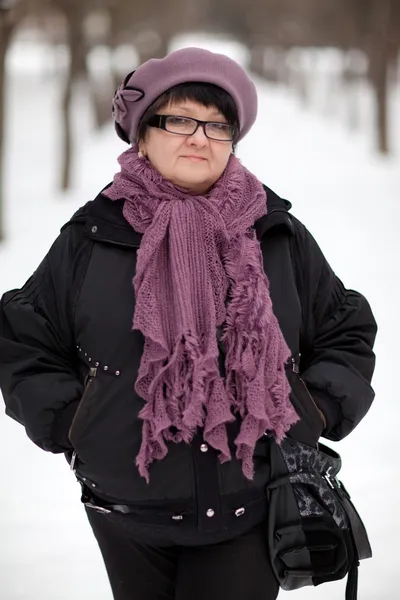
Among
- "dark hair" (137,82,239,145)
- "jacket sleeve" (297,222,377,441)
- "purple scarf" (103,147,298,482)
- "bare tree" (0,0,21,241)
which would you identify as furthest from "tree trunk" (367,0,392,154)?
"purple scarf" (103,147,298,482)

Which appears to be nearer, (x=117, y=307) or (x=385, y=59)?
(x=117, y=307)

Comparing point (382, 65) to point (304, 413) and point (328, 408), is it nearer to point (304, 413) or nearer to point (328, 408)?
point (328, 408)

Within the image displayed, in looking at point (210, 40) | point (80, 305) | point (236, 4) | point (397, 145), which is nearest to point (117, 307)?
point (80, 305)

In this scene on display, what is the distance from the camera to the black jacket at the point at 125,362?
6.85ft

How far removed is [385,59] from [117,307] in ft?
52.8

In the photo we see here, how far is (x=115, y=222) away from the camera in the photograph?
2.20 metres

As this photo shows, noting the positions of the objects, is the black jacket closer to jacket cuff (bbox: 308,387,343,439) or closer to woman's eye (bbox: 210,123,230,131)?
jacket cuff (bbox: 308,387,343,439)

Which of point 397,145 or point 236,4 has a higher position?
point 236,4

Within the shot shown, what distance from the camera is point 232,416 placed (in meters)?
A: 2.05

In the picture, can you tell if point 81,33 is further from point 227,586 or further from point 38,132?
point 227,586

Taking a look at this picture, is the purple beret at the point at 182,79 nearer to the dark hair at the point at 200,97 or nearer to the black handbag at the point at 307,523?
the dark hair at the point at 200,97

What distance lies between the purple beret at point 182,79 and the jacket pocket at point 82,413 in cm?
60

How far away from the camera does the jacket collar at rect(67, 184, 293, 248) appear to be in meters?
2.19

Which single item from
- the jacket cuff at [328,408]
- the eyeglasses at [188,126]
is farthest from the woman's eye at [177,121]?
the jacket cuff at [328,408]
